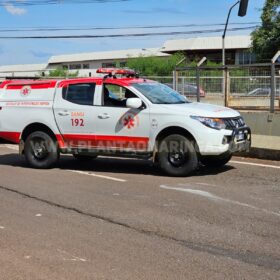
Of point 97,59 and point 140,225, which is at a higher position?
point 97,59

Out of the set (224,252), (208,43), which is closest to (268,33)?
(208,43)

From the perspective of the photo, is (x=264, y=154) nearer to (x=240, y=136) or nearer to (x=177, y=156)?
(x=240, y=136)

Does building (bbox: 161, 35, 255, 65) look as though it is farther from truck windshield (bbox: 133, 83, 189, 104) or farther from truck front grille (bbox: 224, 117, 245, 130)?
truck front grille (bbox: 224, 117, 245, 130)

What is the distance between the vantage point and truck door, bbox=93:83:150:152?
32.2 feet

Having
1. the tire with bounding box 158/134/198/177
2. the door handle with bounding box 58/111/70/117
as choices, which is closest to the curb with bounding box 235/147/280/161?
the tire with bounding box 158/134/198/177

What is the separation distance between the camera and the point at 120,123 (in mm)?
9992

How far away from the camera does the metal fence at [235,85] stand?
14.2 m

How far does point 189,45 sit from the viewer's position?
78.6m

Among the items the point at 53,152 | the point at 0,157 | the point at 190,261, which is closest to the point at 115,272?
the point at 190,261

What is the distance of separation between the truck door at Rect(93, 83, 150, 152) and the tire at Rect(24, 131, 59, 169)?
1058mm

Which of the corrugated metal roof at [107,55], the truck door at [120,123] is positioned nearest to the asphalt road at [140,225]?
the truck door at [120,123]

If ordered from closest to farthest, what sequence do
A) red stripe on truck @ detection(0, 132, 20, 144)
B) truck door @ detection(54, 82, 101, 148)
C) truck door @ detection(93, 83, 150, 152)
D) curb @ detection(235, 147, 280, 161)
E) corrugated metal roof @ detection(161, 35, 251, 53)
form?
truck door @ detection(93, 83, 150, 152)
truck door @ detection(54, 82, 101, 148)
red stripe on truck @ detection(0, 132, 20, 144)
curb @ detection(235, 147, 280, 161)
corrugated metal roof @ detection(161, 35, 251, 53)

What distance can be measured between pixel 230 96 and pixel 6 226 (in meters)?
10.2

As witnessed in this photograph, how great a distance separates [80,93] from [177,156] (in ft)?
7.66
